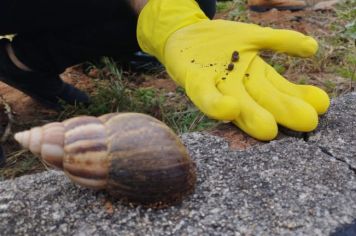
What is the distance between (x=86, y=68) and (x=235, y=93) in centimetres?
130

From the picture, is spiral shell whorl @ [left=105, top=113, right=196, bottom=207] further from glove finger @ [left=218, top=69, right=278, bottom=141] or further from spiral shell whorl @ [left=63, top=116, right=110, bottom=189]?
glove finger @ [left=218, top=69, right=278, bottom=141]

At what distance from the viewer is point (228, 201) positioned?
1128 millimetres

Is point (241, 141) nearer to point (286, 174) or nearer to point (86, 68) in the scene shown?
point (286, 174)

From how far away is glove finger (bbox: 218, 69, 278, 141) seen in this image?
1.35 metres

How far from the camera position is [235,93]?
142cm

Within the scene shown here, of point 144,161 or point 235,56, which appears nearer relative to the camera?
point 144,161

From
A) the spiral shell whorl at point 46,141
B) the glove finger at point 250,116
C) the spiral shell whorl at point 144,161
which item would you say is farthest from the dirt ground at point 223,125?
the spiral shell whorl at point 46,141

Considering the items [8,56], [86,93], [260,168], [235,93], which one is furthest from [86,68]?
[260,168]

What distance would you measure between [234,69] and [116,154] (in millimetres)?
608

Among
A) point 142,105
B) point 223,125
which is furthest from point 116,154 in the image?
point 142,105

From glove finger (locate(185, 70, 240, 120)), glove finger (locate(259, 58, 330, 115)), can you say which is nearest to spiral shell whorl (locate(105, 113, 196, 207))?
glove finger (locate(185, 70, 240, 120))

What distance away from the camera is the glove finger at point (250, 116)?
4.42 feet

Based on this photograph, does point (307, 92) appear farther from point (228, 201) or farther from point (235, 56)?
point (228, 201)

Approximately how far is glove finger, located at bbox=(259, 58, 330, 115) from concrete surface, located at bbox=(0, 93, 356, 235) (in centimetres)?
15
